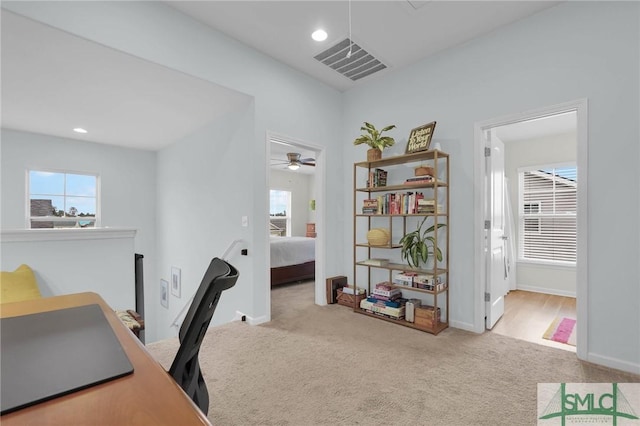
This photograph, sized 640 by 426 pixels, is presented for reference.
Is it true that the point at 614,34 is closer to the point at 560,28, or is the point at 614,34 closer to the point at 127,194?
the point at 560,28

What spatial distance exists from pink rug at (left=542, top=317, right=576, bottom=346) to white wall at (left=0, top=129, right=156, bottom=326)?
3848 millimetres

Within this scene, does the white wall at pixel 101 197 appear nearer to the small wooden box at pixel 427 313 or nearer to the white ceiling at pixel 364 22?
the white ceiling at pixel 364 22

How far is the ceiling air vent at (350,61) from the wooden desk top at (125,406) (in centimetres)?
312

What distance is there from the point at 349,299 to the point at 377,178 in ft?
4.92

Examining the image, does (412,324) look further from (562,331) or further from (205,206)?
(205,206)

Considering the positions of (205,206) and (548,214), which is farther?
(548,214)

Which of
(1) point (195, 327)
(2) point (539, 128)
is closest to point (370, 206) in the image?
(1) point (195, 327)

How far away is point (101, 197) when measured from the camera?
5.00m

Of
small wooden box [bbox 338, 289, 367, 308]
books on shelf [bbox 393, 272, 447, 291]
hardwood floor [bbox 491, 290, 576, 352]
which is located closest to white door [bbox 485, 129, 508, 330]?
hardwood floor [bbox 491, 290, 576, 352]

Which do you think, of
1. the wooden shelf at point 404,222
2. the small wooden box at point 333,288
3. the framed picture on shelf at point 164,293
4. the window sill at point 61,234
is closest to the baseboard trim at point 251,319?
the small wooden box at point 333,288

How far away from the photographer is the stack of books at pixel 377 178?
340 centimetres

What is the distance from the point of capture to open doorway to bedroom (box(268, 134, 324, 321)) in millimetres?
3824

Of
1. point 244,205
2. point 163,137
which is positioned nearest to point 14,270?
point 244,205

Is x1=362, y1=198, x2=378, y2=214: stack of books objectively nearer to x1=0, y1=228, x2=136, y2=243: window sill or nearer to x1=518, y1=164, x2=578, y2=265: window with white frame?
x1=0, y1=228, x2=136, y2=243: window sill
